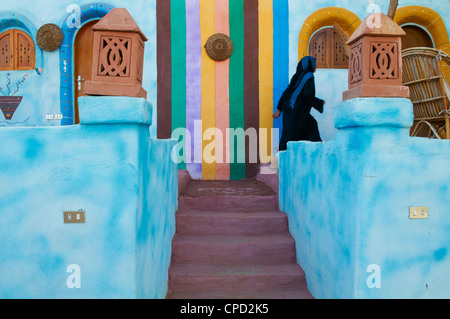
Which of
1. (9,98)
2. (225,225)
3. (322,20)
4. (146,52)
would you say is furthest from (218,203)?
(9,98)

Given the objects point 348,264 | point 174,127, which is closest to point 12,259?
point 348,264

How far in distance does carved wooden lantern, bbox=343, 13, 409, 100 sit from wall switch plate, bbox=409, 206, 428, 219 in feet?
2.45

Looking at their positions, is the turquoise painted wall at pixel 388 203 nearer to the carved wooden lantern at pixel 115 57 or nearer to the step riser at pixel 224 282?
the step riser at pixel 224 282

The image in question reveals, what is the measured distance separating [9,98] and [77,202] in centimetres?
435

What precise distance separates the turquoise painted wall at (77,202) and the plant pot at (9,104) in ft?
12.6

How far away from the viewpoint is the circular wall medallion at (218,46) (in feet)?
17.4

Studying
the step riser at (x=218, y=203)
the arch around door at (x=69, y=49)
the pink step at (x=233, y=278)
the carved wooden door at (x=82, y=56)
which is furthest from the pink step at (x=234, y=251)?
the carved wooden door at (x=82, y=56)

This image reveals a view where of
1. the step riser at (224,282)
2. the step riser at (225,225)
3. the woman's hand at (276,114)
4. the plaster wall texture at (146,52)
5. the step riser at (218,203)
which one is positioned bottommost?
the step riser at (224,282)

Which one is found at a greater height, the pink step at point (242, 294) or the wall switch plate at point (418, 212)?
the wall switch plate at point (418, 212)

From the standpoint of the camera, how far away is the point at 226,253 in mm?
3320

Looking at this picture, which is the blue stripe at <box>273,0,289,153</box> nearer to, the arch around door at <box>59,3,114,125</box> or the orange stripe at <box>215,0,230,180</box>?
the orange stripe at <box>215,0,230,180</box>

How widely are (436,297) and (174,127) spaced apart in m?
4.19

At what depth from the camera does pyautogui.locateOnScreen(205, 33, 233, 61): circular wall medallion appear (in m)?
5.31

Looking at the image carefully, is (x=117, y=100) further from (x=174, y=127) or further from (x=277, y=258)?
(x=174, y=127)
